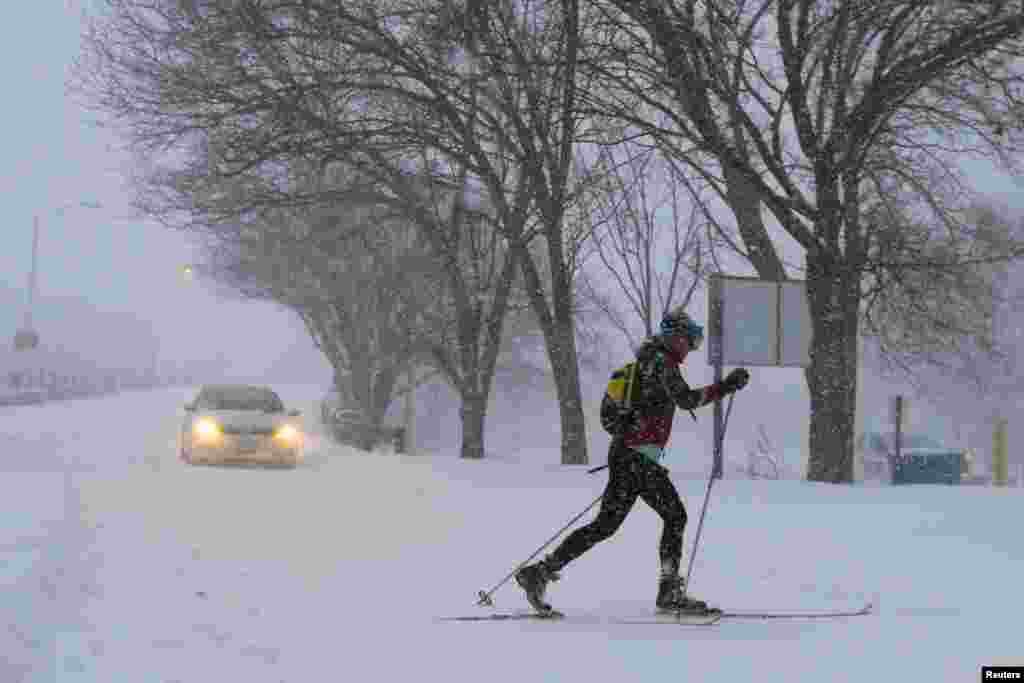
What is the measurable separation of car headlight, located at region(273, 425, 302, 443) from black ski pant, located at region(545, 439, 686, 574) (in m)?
12.6

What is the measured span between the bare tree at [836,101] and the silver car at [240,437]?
25.3ft

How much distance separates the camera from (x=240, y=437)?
1852 centimetres


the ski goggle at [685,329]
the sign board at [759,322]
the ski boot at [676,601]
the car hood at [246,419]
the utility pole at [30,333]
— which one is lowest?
the ski boot at [676,601]

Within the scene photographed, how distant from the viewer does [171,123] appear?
53.0ft

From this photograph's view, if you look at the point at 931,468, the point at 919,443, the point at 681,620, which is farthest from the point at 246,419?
the point at 919,443

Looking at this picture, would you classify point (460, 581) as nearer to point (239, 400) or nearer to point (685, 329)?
point (685, 329)

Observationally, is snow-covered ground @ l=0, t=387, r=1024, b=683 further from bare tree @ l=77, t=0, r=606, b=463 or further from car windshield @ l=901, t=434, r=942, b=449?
car windshield @ l=901, t=434, r=942, b=449

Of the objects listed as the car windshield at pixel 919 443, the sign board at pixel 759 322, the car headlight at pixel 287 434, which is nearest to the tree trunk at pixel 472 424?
the car headlight at pixel 287 434

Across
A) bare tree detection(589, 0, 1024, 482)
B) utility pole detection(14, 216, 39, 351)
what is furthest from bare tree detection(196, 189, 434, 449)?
utility pole detection(14, 216, 39, 351)

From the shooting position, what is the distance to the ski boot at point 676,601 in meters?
6.64

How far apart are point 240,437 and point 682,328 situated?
13.2 meters

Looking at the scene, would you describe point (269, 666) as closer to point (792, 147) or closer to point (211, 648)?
point (211, 648)

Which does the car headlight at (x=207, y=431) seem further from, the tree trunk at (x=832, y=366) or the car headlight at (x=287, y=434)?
the tree trunk at (x=832, y=366)

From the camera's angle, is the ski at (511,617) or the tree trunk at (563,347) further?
the tree trunk at (563,347)
